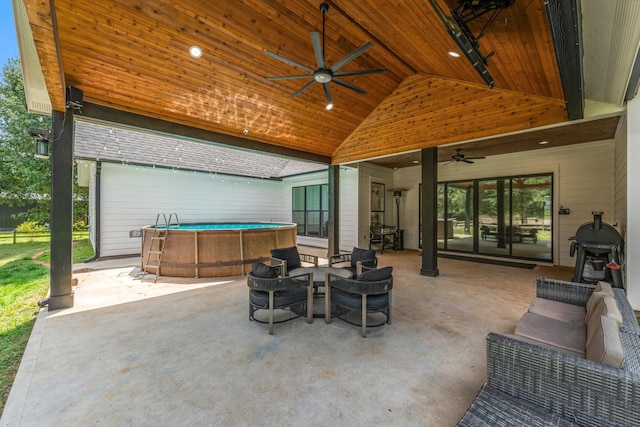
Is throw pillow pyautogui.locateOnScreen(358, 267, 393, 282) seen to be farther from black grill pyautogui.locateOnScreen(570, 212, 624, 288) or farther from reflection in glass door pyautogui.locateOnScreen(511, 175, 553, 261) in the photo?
reflection in glass door pyautogui.locateOnScreen(511, 175, 553, 261)

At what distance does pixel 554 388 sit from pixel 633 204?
4.12 meters

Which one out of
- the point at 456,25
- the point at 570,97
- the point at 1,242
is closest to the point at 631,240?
the point at 570,97

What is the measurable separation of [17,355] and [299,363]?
2.98 meters

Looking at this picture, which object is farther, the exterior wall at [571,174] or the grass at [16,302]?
the exterior wall at [571,174]

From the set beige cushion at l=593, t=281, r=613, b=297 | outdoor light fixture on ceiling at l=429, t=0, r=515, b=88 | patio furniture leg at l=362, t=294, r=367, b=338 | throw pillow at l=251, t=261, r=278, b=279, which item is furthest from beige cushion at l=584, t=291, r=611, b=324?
throw pillow at l=251, t=261, r=278, b=279

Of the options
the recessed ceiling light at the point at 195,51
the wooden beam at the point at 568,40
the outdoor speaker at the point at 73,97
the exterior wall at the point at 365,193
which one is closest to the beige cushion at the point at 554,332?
the wooden beam at the point at 568,40

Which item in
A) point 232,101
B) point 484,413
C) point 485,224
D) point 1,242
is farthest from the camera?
point 1,242

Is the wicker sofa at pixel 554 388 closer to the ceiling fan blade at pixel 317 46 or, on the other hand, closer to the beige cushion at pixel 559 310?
the beige cushion at pixel 559 310

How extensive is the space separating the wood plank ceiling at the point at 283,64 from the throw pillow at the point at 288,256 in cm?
306

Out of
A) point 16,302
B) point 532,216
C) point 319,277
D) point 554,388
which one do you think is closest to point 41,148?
point 16,302

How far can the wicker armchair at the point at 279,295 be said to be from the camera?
A: 3299mm

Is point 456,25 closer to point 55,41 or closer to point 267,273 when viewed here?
point 267,273

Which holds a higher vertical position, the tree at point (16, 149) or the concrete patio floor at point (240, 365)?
the tree at point (16, 149)

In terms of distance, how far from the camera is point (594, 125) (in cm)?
547
